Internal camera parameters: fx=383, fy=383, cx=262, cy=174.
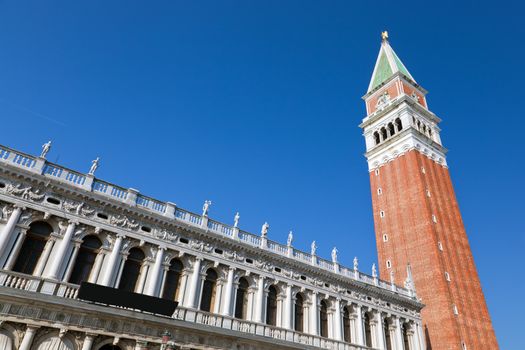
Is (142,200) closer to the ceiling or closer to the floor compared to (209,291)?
closer to the ceiling

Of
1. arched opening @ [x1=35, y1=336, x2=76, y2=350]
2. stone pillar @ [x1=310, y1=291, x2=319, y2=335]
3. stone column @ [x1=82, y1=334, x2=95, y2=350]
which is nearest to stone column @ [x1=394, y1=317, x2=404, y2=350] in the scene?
stone pillar @ [x1=310, y1=291, x2=319, y2=335]

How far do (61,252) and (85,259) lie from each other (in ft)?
4.31

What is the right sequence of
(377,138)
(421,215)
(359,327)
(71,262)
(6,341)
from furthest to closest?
(377,138), (421,215), (359,327), (71,262), (6,341)

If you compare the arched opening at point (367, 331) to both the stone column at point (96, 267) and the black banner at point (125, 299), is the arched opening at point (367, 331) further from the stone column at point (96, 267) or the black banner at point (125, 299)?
the stone column at point (96, 267)

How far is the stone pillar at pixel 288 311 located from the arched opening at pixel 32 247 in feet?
46.5

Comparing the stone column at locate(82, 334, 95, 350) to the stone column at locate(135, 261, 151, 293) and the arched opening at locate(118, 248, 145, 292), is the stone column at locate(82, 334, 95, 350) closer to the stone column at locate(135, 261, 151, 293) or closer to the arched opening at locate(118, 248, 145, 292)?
the arched opening at locate(118, 248, 145, 292)

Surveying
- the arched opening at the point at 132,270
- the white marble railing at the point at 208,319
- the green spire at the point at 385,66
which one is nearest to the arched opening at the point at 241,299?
the white marble railing at the point at 208,319

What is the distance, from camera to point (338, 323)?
26047mm

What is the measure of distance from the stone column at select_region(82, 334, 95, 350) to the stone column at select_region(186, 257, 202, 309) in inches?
203

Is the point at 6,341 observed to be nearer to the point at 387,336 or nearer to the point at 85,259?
the point at 85,259

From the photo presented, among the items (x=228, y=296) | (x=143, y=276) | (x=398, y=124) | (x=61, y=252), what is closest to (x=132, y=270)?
(x=143, y=276)

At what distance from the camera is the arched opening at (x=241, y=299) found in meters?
22.6

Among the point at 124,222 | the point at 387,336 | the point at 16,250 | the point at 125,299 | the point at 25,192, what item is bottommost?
the point at 125,299

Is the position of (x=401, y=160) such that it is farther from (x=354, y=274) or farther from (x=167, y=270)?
(x=167, y=270)
